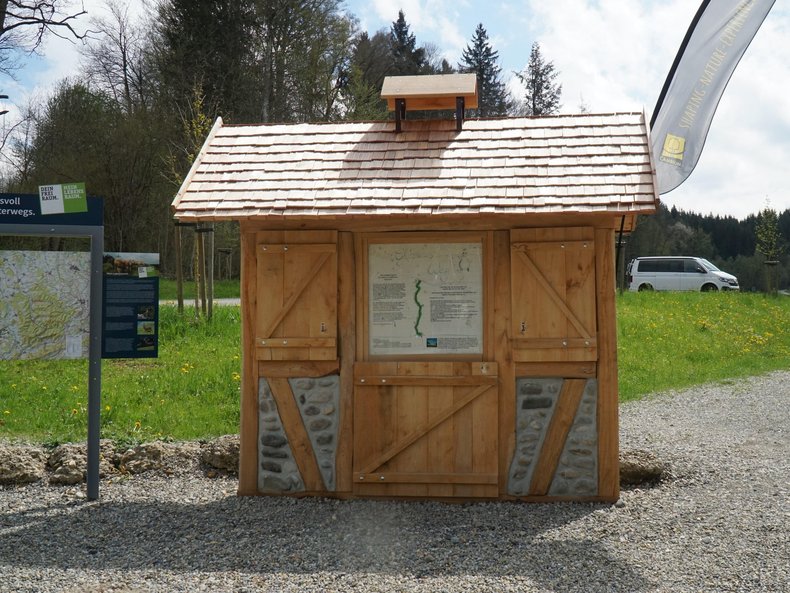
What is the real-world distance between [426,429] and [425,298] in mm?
1067

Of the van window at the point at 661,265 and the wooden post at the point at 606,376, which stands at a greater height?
the van window at the point at 661,265

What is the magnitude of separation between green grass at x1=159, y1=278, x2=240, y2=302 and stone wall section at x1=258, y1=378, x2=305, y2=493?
1516cm

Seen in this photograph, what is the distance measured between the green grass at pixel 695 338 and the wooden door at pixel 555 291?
644 cm

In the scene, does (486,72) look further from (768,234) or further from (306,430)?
(306,430)

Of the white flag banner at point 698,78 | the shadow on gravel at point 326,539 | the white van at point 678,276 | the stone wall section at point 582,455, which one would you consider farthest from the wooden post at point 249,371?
the white van at point 678,276

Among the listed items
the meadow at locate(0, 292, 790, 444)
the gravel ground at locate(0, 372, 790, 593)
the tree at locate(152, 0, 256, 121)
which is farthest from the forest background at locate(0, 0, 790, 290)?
the gravel ground at locate(0, 372, 790, 593)

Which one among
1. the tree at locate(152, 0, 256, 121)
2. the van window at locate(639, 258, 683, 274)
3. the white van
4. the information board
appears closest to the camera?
the information board

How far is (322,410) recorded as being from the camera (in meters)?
6.83

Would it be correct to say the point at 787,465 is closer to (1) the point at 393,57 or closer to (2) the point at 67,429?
(2) the point at 67,429

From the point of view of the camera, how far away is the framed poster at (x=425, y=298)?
676cm

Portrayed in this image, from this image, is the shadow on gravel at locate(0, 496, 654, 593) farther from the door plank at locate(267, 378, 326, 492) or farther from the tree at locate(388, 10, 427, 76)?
the tree at locate(388, 10, 427, 76)

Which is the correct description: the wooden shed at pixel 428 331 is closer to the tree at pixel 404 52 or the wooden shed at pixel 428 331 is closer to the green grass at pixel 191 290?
the green grass at pixel 191 290

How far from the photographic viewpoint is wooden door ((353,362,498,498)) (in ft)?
22.0

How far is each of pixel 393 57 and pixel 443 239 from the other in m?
36.7
